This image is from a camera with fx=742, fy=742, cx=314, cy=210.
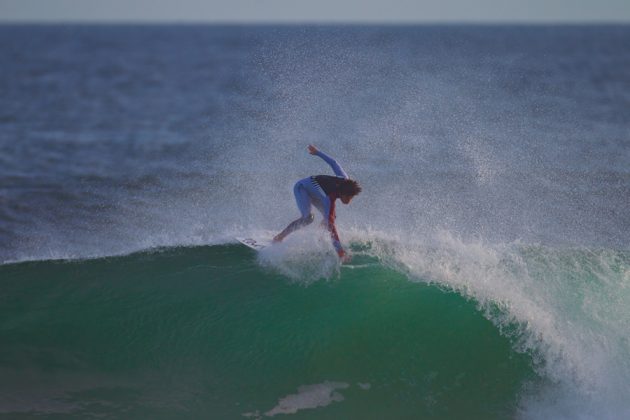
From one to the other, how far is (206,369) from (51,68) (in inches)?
1947

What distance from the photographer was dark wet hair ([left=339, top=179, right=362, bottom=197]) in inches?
363

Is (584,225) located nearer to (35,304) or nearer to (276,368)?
(276,368)

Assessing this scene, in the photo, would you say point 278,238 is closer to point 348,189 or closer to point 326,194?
point 326,194

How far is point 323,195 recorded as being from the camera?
974 centimetres

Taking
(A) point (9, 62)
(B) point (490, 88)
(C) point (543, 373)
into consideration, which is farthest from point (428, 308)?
(A) point (9, 62)

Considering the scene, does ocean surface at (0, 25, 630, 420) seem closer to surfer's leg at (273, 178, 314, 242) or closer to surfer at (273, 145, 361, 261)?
surfer's leg at (273, 178, 314, 242)

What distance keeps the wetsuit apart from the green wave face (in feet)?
2.36

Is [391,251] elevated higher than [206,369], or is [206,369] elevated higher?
[391,251]

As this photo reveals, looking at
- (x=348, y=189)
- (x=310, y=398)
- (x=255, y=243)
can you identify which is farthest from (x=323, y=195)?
(x=310, y=398)

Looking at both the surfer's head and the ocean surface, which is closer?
the ocean surface

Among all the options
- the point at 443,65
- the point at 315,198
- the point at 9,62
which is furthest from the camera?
the point at 9,62

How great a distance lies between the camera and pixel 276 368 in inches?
335

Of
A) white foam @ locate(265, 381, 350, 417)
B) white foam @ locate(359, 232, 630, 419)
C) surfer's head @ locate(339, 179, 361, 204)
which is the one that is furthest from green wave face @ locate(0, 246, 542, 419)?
surfer's head @ locate(339, 179, 361, 204)

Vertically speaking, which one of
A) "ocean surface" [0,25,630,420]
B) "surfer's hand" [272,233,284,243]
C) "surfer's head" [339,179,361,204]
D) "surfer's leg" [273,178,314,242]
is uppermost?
"surfer's head" [339,179,361,204]
